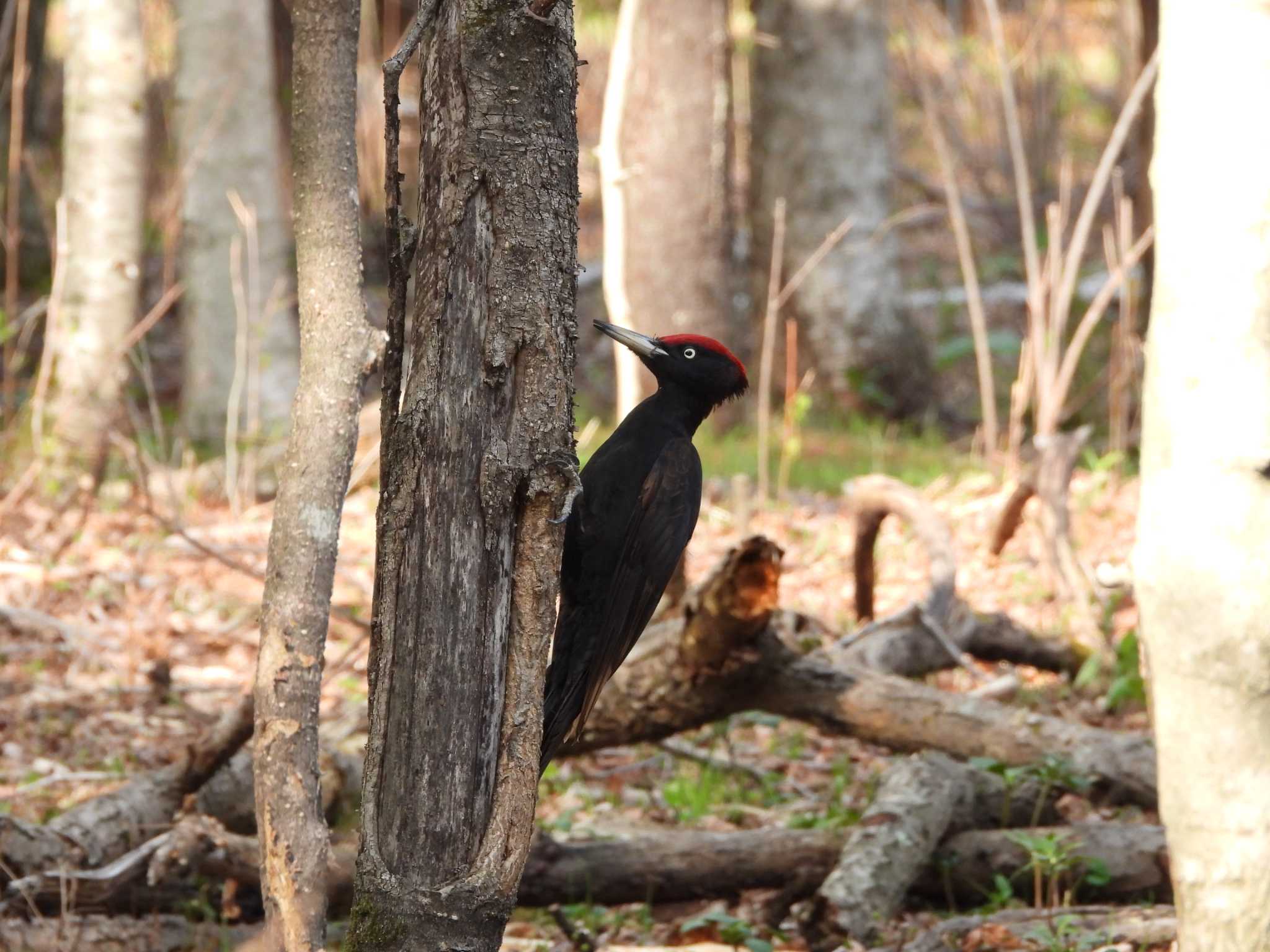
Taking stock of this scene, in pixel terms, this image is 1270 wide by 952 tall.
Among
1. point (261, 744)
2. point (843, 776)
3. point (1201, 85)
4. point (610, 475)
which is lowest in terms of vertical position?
point (843, 776)

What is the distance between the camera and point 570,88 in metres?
2.34

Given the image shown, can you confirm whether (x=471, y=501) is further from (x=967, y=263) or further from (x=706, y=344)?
(x=967, y=263)

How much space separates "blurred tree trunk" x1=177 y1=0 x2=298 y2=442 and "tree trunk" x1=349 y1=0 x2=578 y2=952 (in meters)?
5.13

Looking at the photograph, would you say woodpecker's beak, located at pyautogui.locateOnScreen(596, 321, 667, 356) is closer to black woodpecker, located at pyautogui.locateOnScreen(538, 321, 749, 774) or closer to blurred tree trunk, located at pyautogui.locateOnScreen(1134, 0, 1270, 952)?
black woodpecker, located at pyautogui.locateOnScreen(538, 321, 749, 774)

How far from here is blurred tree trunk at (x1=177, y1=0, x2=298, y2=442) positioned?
7.29m

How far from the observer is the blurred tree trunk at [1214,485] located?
2.44m

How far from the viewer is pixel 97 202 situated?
21.9 ft

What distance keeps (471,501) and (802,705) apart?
2167mm

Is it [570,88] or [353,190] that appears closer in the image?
[570,88]

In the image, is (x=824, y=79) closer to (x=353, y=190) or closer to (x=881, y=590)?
(x=881, y=590)

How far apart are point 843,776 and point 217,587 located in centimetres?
288

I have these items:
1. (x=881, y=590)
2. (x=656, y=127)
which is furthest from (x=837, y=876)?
(x=656, y=127)

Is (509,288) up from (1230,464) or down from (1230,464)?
up

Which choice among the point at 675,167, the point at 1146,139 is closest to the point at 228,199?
the point at 675,167
